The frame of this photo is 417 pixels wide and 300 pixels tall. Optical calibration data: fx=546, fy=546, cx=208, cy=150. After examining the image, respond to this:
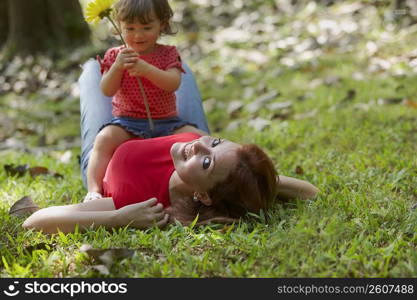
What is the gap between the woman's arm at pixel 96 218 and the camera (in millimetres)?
2295

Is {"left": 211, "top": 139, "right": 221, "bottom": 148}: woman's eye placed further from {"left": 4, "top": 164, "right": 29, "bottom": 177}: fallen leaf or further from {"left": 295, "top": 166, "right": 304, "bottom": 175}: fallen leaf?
{"left": 4, "top": 164, "right": 29, "bottom": 177}: fallen leaf

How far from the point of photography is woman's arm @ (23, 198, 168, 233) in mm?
2295

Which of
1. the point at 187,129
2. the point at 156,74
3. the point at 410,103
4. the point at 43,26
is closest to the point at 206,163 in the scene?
the point at 156,74

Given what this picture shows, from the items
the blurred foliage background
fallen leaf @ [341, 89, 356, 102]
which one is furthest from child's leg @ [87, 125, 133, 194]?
fallen leaf @ [341, 89, 356, 102]

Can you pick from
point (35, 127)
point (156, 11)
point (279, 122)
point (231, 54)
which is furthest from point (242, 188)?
point (231, 54)

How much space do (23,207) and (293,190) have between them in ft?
4.28

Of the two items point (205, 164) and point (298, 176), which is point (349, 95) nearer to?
point (298, 176)

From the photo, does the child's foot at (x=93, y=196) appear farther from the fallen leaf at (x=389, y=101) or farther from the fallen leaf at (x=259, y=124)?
the fallen leaf at (x=389, y=101)

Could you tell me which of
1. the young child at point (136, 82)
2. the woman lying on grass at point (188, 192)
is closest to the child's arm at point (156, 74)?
the young child at point (136, 82)

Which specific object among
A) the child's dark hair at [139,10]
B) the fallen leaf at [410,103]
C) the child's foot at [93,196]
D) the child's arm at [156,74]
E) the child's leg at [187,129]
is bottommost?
the fallen leaf at [410,103]

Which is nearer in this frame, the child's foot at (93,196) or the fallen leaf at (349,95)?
the child's foot at (93,196)

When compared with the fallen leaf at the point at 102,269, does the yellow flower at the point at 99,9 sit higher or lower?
higher

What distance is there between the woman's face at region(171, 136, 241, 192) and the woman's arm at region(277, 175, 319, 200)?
35cm

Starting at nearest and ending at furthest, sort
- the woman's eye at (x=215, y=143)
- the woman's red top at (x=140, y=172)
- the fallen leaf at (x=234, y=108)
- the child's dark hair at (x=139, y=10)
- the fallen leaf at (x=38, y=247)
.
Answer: the fallen leaf at (x=38, y=247), the woman's eye at (x=215, y=143), the woman's red top at (x=140, y=172), the child's dark hair at (x=139, y=10), the fallen leaf at (x=234, y=108)
